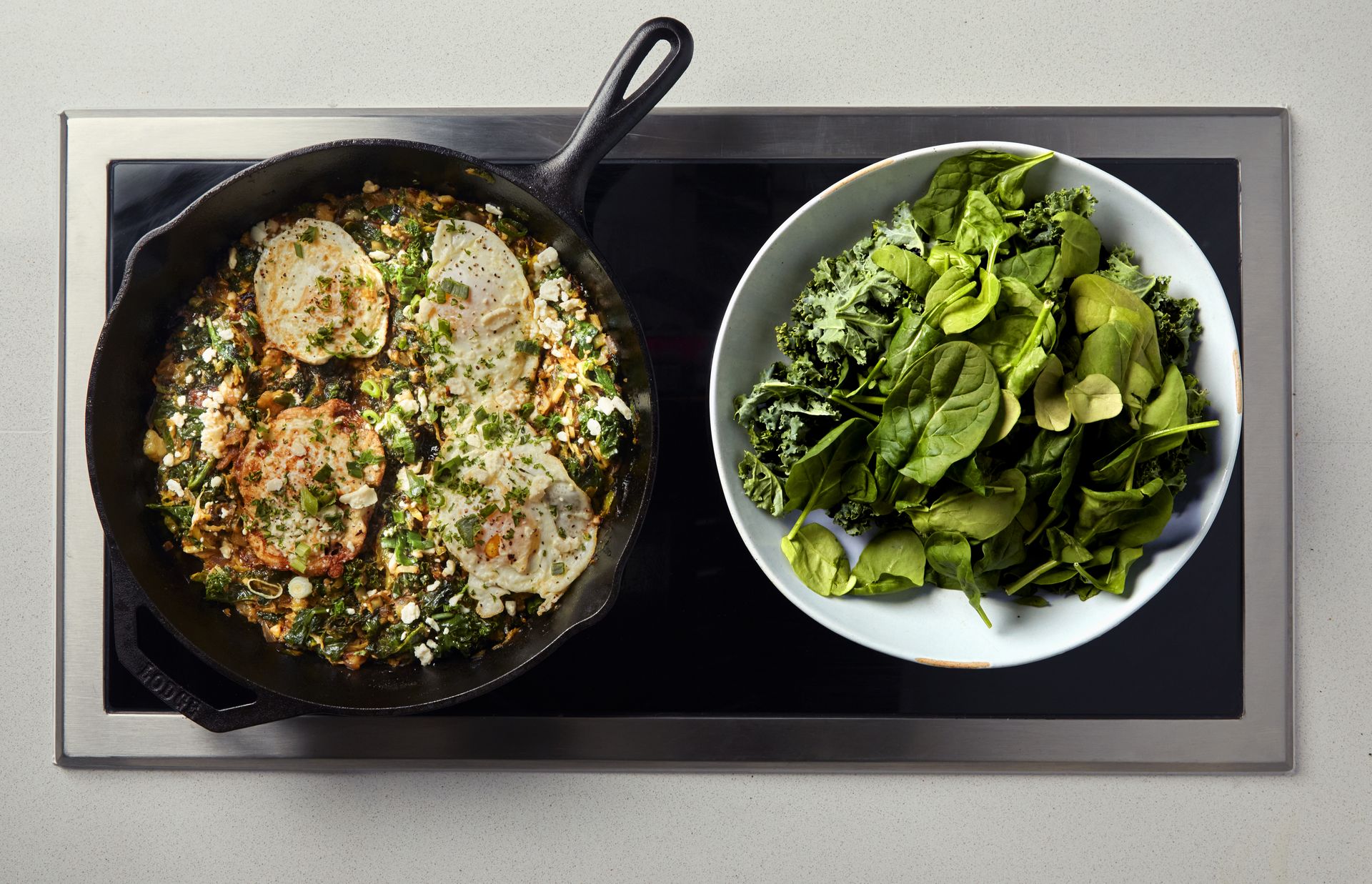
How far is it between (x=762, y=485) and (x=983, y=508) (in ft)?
0.87

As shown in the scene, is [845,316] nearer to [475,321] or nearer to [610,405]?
[610,405]

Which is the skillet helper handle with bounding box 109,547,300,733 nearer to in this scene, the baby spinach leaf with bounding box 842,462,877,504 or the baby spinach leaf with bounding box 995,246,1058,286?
the baby spinach leaf with bounding box 842,462,877,504

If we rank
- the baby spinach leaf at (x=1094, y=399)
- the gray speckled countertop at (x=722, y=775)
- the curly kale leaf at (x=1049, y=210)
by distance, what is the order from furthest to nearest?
the gray speckled countertop at (x=722, y=775), the curly kale leaf at (x=1049, y=210), the baby spinach leaf at (x=1094, y=399)

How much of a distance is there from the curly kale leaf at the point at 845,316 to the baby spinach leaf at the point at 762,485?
0.13 meters

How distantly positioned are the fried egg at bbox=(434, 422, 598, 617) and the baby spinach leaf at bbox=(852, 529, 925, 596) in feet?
1.23

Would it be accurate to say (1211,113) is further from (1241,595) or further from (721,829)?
(721,829)

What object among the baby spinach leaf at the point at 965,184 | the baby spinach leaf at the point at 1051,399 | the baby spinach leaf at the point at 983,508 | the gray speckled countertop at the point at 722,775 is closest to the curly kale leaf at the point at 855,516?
the baby spinach leaf at the point at 983,508

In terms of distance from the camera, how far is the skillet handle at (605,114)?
3.37 feet

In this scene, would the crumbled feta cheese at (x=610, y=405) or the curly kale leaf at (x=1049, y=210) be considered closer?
the curly kale leaf at (x=1049, y=210)

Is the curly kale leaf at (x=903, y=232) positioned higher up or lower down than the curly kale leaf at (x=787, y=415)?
higher up

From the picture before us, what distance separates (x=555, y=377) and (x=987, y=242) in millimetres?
590

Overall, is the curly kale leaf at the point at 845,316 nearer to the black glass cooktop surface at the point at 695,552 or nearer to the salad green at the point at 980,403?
the salad green at the point at 980,403

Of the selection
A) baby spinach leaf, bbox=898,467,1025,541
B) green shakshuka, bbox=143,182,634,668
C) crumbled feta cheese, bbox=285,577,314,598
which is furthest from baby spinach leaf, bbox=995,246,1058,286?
crumbled feta cheese, bbox=285,577,314,598

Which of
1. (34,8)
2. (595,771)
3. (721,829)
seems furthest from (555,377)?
(34,8)
